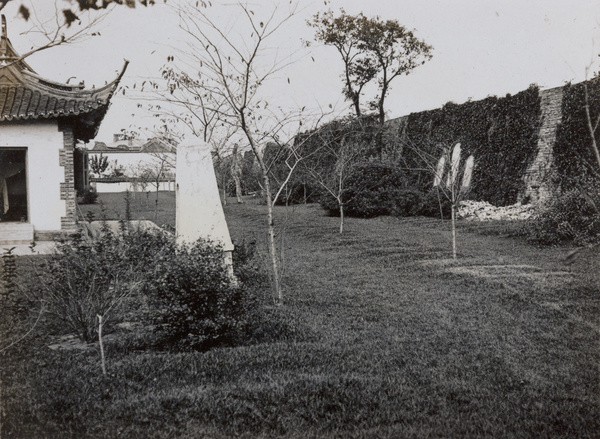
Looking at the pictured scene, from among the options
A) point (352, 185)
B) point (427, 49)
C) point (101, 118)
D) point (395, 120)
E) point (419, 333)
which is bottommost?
point (419, 333)

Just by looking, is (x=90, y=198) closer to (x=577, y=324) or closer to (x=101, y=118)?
(x=101, y=118)

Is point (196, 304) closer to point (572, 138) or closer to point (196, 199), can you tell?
point (196, 199)

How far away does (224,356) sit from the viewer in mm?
4730

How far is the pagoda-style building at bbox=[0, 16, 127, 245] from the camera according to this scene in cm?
1134

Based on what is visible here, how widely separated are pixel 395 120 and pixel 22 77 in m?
16.2

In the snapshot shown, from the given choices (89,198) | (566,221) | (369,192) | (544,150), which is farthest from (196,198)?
(89,198)

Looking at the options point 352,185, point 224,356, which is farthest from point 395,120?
point 224,356

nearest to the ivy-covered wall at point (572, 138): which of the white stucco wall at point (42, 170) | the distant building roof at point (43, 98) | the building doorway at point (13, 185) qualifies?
the distant building roof at point (43, 98)

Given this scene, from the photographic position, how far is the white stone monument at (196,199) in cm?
674

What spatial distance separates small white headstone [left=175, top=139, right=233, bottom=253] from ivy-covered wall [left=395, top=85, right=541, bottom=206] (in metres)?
9.61

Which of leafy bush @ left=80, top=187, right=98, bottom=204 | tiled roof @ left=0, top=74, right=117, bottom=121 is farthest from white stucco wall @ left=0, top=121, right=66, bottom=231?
leafy bush @ left=80, top=187, right=98, bottom=204

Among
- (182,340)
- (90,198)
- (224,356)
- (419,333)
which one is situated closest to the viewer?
(224,356)

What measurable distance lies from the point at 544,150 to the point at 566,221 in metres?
5.84

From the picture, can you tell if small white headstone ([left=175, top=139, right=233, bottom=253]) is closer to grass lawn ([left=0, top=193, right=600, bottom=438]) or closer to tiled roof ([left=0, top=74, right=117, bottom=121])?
grass lawn ([left=0, top=193, right=600, bottom=438])
